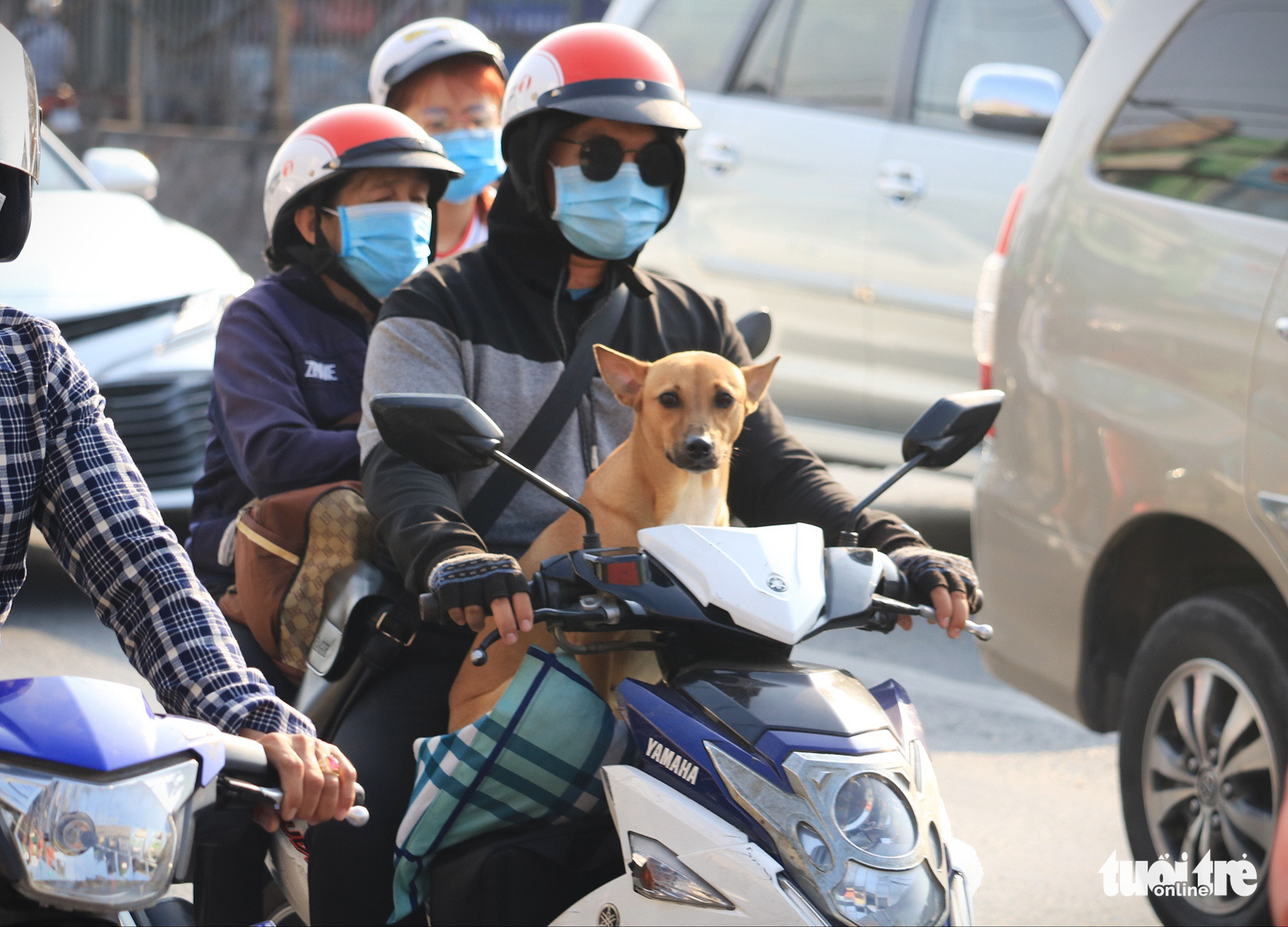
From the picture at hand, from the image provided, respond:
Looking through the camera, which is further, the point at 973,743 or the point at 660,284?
the point at 973,743

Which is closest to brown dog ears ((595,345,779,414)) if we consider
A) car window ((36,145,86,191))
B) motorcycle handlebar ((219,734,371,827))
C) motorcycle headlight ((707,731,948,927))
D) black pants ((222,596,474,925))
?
black pants ((222,596,474,925))

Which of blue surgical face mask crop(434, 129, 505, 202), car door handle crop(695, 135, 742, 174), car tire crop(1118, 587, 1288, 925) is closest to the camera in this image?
car tire crop(1118, 587, 1288, 925)

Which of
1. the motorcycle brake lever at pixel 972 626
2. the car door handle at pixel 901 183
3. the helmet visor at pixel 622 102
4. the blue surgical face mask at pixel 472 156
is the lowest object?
the car door handle at pixel 901 183

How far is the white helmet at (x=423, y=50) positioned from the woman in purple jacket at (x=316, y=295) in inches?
33.7

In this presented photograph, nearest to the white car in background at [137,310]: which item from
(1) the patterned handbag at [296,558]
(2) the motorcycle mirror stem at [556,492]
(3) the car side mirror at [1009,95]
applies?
(3) the car side mirror at [1009,95]

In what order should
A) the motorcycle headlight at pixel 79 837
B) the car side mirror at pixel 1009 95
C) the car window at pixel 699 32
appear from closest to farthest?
the motorcycle headlight at pixel 79 837 < the car side mirror at pixel 1009 95 < the car window at pixel 699 32

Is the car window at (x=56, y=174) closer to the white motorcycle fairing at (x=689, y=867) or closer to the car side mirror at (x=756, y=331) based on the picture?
the car side mirror at (x=756, y=331)

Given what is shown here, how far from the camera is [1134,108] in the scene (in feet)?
13.9

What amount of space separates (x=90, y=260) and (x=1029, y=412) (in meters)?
3.71

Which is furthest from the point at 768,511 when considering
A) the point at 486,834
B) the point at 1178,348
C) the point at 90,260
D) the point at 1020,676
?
the point at 90,260

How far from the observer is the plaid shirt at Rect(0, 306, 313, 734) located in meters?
1.86

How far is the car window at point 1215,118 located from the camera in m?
3.76

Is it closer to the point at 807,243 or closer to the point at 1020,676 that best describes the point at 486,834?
the point at 1020,676

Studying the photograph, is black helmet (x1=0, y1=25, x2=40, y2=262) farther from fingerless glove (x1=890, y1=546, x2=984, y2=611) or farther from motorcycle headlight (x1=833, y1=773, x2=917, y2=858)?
fingerless glove (x1=890, y1=546, x2=984, y2=611)
